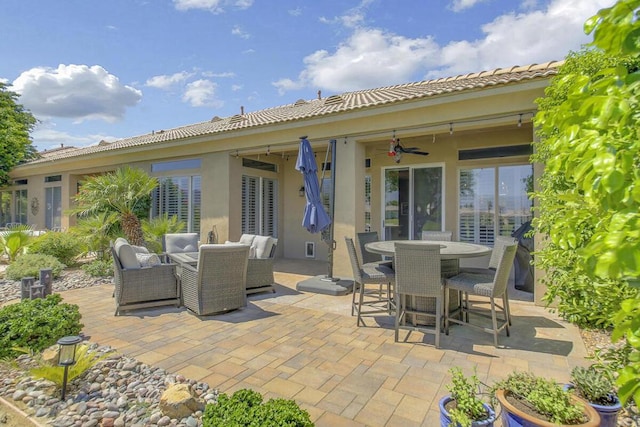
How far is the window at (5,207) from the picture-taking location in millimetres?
18336

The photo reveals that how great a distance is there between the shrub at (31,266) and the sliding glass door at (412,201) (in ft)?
27.3

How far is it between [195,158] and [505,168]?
8.91 m

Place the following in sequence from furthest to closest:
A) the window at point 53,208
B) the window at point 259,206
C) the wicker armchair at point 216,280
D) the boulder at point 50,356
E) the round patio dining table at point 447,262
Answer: the window at point 53,208
the window at point 259,206
the wicker armchair at point 216,280
the round patio dining table at point 447,262
the boulder at point 50,356

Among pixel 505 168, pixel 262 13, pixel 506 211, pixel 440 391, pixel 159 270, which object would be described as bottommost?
pixel 440 391

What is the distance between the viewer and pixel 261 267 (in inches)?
260

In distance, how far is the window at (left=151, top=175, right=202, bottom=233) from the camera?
10750mm

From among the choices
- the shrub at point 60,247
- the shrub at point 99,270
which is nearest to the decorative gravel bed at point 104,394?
the shrub at point 99,270

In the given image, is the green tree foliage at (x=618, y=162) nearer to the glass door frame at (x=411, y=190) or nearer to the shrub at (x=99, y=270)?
the glass door frame at (x=411, y=190)

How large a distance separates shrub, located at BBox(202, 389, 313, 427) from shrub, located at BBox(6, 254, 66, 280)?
788cm

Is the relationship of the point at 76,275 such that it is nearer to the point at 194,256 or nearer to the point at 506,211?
the point at 194,256

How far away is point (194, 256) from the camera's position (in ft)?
24.1

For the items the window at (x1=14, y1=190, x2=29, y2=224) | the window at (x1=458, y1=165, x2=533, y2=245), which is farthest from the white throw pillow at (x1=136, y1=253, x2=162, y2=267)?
the window at (x1=14, y1=190, x2=29, y2=224)

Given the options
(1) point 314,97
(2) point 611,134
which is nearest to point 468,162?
(2) point 611,134

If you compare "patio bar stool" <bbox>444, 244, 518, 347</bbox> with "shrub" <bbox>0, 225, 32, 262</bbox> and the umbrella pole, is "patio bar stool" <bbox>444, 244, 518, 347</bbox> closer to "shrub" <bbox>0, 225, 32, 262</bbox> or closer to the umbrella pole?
the umbrella pole
